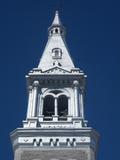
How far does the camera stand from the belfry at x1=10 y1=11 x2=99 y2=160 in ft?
164

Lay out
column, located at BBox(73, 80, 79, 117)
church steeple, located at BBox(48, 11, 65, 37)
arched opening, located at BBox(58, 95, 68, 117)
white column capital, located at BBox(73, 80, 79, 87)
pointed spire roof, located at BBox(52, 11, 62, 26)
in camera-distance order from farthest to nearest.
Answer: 1. pointed spire roof, located at BBox(52, 11, 62, 26)
2. church steeple, located at BBox(48, 11, 65, 37)
3. white column capital, located at BBox(73, 80, 79, 87)
4. arched opening, located at BBox(58, 95, 68, 117)
5. column, located at BBox(73, 80, 79, 117)

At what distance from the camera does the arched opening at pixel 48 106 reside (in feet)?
184

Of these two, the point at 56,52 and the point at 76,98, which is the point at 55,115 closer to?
the point at 76,98

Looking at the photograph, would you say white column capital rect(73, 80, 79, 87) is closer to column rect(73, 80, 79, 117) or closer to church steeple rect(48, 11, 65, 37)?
column rect(73, 80, 79, 117)

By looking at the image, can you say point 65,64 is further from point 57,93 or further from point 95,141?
point 95,141

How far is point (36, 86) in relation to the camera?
56.7 meters

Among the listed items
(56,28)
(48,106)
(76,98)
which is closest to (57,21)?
(56,28)

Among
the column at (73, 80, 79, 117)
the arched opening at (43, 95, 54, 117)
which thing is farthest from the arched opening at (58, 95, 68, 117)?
the column at (73, 80, 79, 117)

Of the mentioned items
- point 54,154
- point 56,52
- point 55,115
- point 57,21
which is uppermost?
point 57,21

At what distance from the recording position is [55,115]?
5456 cm

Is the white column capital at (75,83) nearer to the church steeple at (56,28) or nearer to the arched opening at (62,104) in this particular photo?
the arched opening at (62,104)

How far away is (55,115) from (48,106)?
2.55 m

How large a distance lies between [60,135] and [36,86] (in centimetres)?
670

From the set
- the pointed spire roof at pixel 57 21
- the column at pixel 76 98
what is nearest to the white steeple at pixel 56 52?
the pointed spire roof at pixel 57 21
